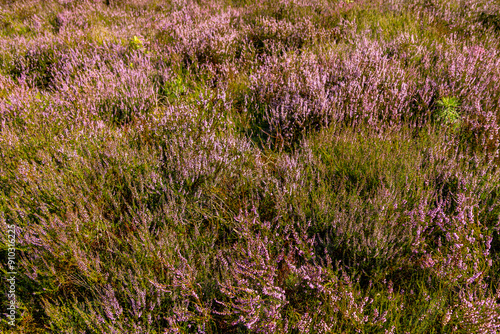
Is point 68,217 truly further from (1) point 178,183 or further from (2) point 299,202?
(2) point 299,202

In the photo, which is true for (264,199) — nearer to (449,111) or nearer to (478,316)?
(478,316)

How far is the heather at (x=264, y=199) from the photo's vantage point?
133 cm

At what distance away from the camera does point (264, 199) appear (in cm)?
186

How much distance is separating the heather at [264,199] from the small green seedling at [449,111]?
0.05ft

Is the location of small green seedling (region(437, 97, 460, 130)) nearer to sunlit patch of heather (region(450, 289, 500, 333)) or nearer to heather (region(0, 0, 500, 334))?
heather (region(0, 0, 500, 334))

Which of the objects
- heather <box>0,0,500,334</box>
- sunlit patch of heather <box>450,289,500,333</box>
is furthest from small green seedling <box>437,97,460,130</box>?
sunlit patch of heather <box>450,289,500,333</box>

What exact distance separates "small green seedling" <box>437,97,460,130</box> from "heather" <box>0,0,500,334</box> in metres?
0.01

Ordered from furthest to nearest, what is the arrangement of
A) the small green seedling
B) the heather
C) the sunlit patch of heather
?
the small green seedling < the heather < the sunlit patch of heather

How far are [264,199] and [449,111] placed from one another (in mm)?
1715

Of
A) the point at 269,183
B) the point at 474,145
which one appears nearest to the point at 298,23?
the point at 474,145

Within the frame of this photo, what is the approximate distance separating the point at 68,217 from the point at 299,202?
135cm

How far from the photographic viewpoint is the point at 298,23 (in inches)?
168

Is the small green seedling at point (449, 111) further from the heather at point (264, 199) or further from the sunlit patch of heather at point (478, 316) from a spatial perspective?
the sunlit patch of heather at point (478, 316)

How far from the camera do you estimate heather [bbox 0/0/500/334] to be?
1334 mm
